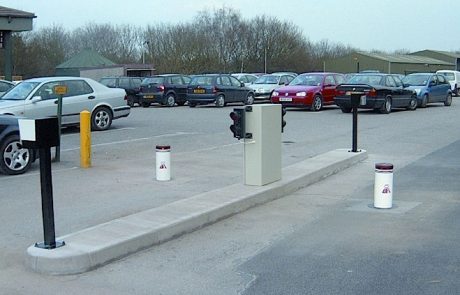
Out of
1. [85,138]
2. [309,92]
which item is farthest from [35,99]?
[309,92]

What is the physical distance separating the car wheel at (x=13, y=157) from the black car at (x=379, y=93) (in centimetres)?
1466

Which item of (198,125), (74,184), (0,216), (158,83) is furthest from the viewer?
(158,83)

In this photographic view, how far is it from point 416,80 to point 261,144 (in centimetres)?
2182

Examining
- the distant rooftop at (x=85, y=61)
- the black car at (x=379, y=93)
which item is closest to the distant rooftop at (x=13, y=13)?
the black car at (x=379, y=93)

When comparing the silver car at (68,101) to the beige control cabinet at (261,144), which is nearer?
the beige control cabinet at (261,144)

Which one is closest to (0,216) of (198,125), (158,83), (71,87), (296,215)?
(296,215)

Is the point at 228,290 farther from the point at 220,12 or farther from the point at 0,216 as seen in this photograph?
the point at 220,12

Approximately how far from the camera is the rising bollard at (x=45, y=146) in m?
5.45

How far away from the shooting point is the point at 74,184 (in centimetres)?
938

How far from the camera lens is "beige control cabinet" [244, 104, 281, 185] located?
8.57 metres

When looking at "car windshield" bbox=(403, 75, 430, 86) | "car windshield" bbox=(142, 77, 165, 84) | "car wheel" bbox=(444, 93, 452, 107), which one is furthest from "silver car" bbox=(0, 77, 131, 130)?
"car wheel" bbox=(444, 93, 452, 107)

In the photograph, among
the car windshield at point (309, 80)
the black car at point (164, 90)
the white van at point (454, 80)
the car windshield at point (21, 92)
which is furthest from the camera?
the white van at point (454, 80)

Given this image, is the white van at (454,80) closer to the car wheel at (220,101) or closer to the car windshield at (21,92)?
the car wheel at (220,101)

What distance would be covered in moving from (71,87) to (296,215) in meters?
10.5
